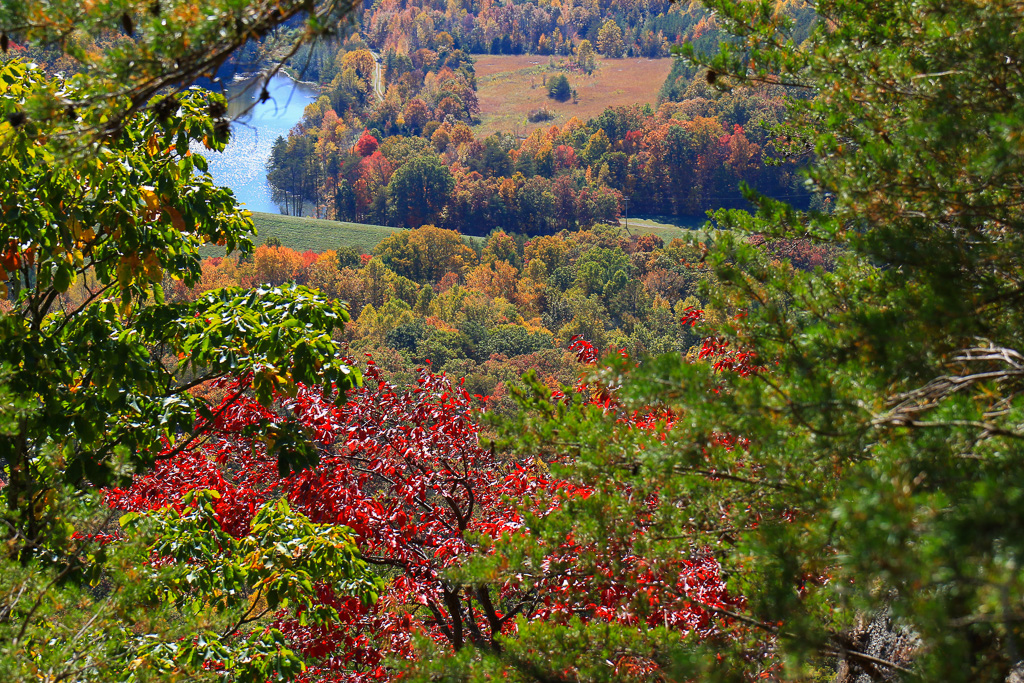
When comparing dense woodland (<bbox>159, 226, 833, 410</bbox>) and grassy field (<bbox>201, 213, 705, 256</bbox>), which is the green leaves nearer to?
dense woodland (<bbox>159, 226, 833, 410</bbox>)

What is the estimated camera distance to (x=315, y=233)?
79375 mm

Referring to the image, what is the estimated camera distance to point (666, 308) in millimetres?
62906

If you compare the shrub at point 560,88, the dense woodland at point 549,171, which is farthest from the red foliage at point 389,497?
the shrub at point 560,88

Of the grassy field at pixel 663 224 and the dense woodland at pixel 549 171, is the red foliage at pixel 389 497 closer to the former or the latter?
the grassy field at pixel 663 224

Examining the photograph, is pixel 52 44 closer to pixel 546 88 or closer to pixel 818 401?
pixel 818 401

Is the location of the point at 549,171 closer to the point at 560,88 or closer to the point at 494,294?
the point at 560,88

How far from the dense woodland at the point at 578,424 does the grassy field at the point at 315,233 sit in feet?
234

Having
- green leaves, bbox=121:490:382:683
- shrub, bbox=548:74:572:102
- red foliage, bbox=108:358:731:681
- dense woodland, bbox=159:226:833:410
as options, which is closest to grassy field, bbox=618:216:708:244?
dense woodland, bbox=159:226:833:410

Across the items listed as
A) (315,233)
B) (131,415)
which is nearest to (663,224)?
(315,233)

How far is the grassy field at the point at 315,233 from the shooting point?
76.6 m

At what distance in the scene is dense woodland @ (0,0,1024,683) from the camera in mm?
2254

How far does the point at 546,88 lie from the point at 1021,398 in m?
130

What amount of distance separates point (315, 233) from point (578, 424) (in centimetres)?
7973

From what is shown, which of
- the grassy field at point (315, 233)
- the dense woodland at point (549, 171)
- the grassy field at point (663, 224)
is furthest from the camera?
the dense woodland at point (549, 171)
